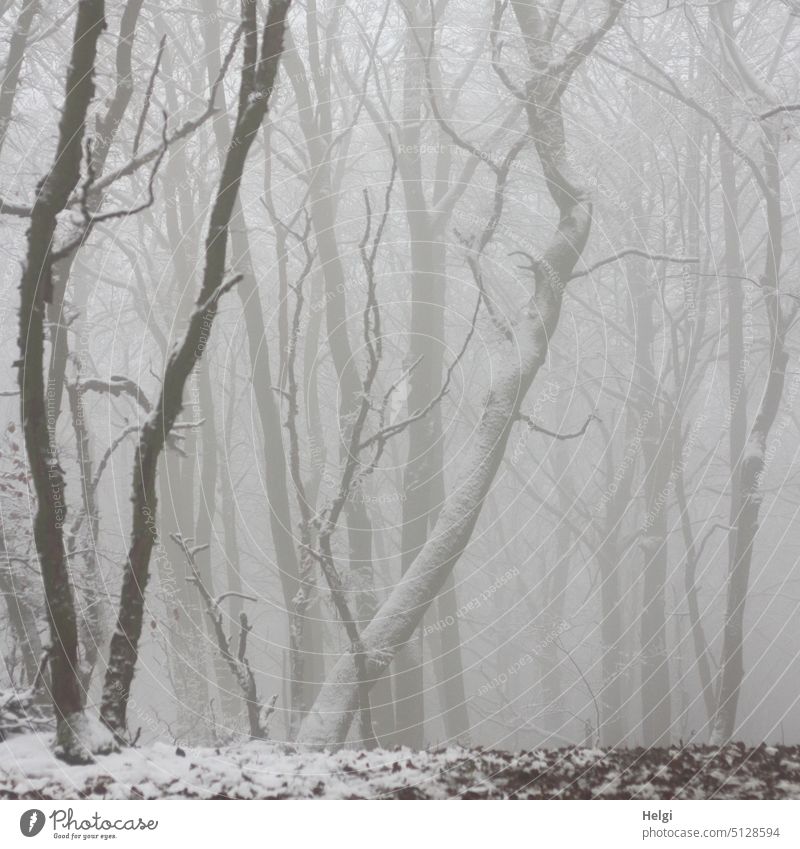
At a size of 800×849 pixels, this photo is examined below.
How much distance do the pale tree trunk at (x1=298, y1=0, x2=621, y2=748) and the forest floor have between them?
1.28 metres

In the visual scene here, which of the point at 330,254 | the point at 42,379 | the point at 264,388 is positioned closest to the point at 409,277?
the point at 330,254

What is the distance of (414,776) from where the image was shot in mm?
6195

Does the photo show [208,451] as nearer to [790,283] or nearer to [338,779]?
[338,779]

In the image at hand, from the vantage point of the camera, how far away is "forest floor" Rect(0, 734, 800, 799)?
6035mm

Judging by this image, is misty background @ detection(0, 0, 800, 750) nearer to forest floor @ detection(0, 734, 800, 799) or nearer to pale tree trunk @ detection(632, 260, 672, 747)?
pale tree trunk @ detection(632, 260, 672, 747)

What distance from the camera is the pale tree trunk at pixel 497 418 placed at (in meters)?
7.70

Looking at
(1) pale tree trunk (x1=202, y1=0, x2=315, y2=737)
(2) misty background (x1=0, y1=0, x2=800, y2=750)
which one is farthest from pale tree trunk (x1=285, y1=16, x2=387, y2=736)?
(1) pale tree trunk (x1=202, y1=0, x2=315, y2=737)

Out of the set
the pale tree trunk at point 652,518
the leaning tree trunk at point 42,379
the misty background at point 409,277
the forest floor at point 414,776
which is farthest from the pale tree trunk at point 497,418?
the pale tree trunk at point 652,518

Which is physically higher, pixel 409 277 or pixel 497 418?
pixel 409 277

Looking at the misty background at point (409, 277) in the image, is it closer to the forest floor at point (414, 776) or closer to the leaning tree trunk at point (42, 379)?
the leaning tree trunk at point (42, 379)

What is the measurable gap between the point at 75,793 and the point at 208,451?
7.20 meters

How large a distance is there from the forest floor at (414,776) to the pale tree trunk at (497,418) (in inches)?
50.3

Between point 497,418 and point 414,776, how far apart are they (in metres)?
3.31

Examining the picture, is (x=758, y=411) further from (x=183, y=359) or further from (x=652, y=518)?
(x=183, y=359)
